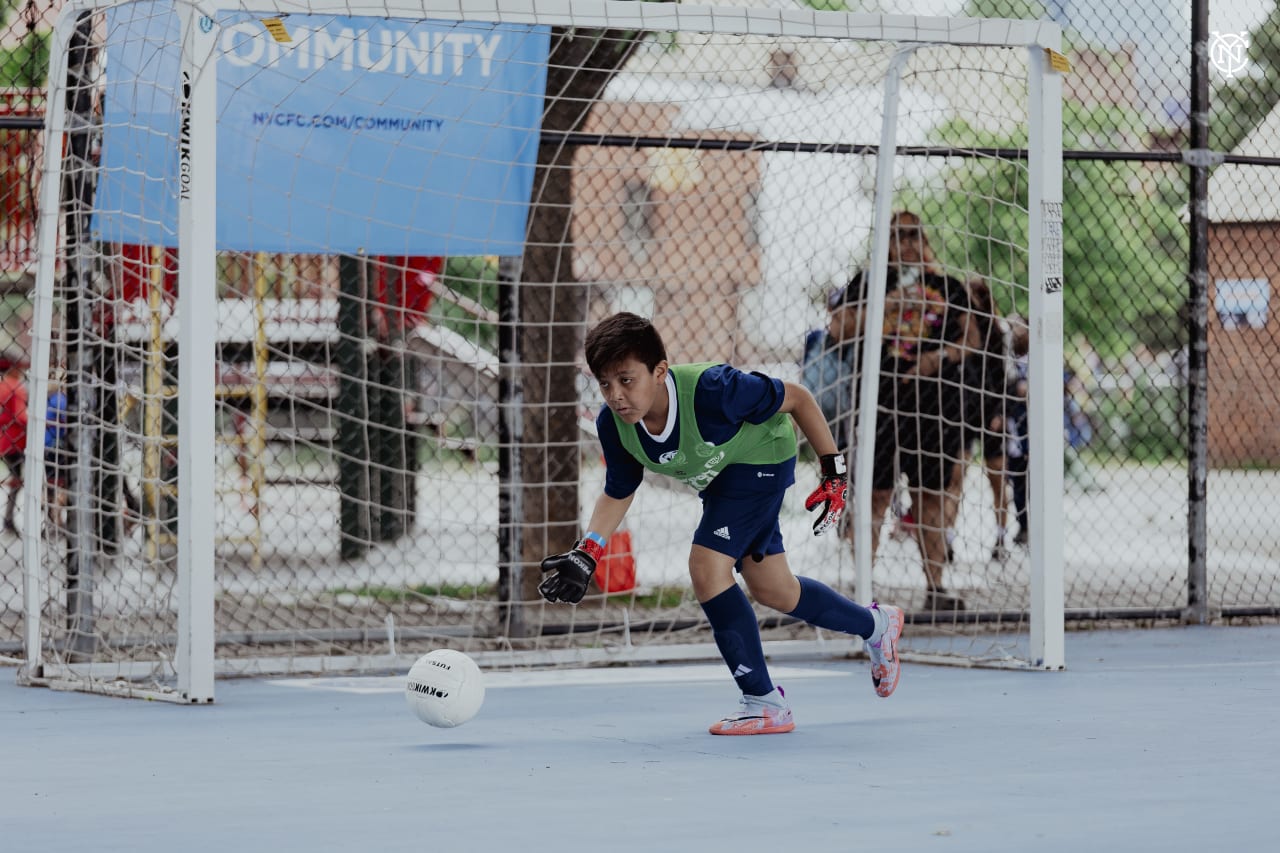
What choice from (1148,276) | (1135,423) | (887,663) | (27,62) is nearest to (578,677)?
(887,663)

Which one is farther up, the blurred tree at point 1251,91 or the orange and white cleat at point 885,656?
the blurred tree at point 1251,91

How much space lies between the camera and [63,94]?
618 centimetres

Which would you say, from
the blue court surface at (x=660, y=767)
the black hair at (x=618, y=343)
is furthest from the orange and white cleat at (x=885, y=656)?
the black hair at (x=618, y=343)

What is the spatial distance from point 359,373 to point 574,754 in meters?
6.01

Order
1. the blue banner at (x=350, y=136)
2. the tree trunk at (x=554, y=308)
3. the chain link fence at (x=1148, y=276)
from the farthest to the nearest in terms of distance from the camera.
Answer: the tree trunk at (x=554, y=308), the chain link fence at (x=1148, y=276), the blue banner at (x=350, y=136)

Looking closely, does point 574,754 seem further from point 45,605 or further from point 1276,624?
point 1276,624

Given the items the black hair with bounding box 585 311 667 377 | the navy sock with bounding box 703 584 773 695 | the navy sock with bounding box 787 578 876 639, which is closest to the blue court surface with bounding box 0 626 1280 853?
the navy sock with bounding box 703 584 773 695

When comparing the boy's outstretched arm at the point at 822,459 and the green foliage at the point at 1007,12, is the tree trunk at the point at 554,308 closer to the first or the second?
the green foliage at the point at 1007,12

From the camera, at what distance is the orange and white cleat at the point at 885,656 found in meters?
5.58

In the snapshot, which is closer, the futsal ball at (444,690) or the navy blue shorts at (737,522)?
the futsal ball at (444,690)

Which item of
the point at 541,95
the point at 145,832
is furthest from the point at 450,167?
the point at 145,832

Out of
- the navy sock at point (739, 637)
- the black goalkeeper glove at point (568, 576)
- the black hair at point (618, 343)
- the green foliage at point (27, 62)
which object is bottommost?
the navy sock at point (739, 637)

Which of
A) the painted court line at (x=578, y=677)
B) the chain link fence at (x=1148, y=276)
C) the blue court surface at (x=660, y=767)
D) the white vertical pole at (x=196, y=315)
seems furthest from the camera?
the chain link fence at (x=1148, y=276)

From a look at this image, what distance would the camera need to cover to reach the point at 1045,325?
6.40 metres
